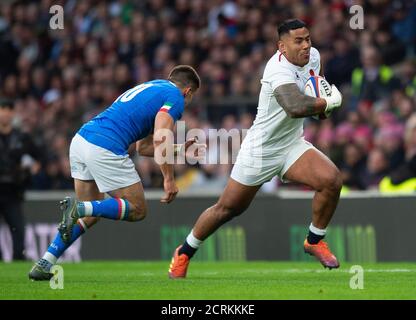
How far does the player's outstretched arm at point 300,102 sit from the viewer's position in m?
10.1

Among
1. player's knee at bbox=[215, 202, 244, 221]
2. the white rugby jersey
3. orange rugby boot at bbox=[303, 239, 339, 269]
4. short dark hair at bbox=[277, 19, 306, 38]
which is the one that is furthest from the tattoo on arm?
orange rugby boot at bbox=[303, 239, 339, 269]

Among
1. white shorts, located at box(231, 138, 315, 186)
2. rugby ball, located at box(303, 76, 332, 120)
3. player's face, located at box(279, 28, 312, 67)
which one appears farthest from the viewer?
white shorts, located at box(231, 138, 315, 186)

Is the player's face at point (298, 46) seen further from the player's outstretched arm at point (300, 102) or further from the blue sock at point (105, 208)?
the blue sock at point (105, 208)

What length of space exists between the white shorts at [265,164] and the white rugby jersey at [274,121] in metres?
0.05

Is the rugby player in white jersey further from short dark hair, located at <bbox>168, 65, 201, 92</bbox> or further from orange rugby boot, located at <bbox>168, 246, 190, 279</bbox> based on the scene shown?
short dark hair, located at <bbox>168, 65, 201, 92</bbox>

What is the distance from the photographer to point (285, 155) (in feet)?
35.1

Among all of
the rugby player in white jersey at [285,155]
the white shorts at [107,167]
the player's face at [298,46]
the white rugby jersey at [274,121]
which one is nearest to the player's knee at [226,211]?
the rugby player in white jersey at [285,155]

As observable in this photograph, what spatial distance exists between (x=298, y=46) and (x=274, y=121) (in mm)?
731

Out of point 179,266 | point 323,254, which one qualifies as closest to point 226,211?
point 179,266

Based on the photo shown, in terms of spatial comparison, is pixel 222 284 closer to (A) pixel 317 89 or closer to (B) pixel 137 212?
(B) pixel 137 212

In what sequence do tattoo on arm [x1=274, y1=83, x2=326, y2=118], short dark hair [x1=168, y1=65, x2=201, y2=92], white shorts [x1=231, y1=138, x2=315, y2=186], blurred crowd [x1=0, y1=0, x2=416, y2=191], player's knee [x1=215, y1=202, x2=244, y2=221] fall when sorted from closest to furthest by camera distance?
1. tattoo on arm [x1=274, y1=83, x2=326, y2=118]
2. white shorts [x1=231, y1=138, x2=315, y2=186]
3. player's knee [x1=215, y1=202, x2=244, y2=221]
4. short dark hair [x1=168, y1=65, x2=201, y2=92]
5. blurred crowd [x1=0, y1=0, x2=416, y2=191]

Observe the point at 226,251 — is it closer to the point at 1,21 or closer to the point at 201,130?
the point at 201,130

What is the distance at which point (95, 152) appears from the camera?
10.6 metres

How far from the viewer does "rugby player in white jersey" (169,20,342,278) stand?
1044cm
